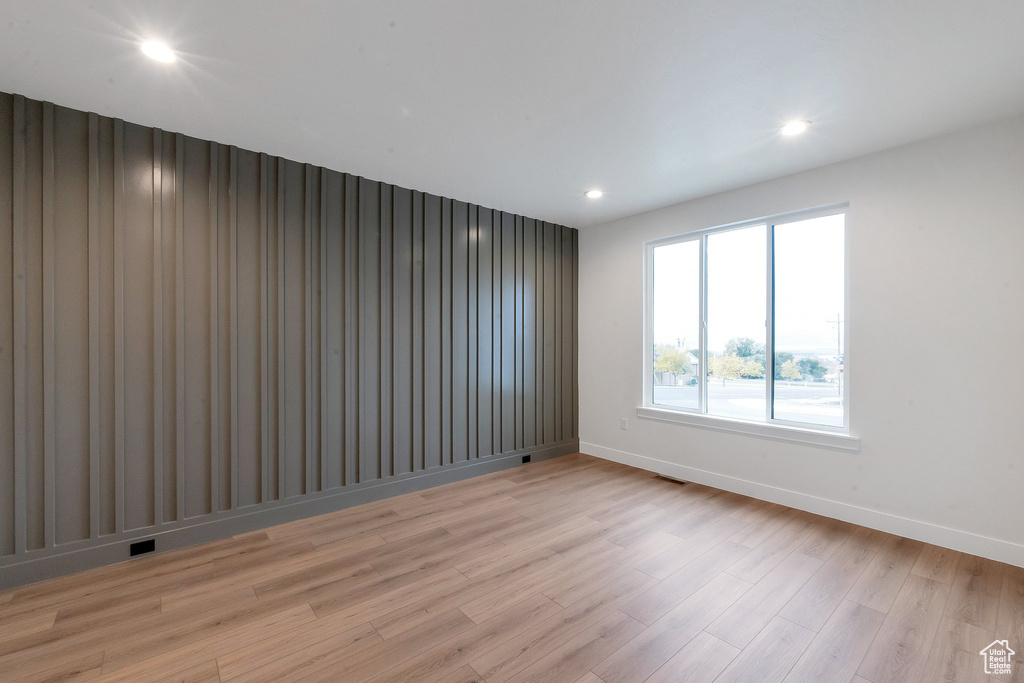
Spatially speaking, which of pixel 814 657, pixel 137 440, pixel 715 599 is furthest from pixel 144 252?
pixel 814 657

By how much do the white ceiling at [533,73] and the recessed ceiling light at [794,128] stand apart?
0.07 meters

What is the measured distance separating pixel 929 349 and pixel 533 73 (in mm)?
3141

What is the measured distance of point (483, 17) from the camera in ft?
6.11

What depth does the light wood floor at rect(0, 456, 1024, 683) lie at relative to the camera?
179 centimetres

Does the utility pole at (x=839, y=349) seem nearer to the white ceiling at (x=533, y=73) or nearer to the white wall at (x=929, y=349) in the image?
the white wall at (x=929, y=349)

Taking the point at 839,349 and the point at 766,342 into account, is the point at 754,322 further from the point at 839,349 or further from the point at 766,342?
the point at 839,349

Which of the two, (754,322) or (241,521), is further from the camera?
(754,322)

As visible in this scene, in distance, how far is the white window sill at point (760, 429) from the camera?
3.28m

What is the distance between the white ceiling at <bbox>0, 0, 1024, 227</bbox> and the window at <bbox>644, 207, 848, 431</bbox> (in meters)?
0.75

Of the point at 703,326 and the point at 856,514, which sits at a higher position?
the point at 703,326

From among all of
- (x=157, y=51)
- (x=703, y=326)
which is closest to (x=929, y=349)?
(x=703, y=326)

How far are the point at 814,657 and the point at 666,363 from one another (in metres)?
3.00

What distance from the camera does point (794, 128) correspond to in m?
2.79

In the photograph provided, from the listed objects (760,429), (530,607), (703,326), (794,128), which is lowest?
(530,607)
